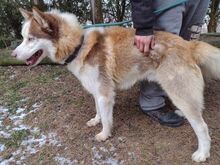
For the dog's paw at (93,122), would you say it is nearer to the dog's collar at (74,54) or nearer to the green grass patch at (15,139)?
the green grass patch at (15,139)

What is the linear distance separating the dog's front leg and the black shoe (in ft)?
1.74

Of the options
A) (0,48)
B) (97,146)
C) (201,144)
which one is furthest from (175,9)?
(0,48)

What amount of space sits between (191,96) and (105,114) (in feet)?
2.73

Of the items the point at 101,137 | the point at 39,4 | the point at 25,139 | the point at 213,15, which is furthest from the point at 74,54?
the point at 213,15

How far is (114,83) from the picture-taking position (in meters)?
3.54

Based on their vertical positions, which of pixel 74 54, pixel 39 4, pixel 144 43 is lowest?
pixel 39 4

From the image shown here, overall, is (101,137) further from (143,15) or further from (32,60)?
(143,15)

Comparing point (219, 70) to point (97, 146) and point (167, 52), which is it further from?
point (97, 146)

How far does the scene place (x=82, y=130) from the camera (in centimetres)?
385

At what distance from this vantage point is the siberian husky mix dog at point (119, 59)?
3238mm

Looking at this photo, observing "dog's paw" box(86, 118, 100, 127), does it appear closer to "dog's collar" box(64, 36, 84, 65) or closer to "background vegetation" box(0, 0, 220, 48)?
"dog's collar" box(64, 36, 84, 65)

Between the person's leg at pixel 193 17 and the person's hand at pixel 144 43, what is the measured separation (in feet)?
1.89

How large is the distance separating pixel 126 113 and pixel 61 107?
0.76m

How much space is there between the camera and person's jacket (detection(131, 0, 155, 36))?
3238mm
